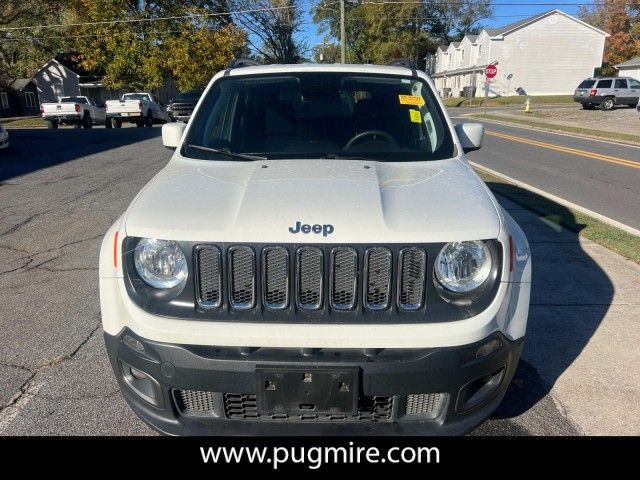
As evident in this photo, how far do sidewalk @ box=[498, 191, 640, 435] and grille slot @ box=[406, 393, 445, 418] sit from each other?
1091 mm

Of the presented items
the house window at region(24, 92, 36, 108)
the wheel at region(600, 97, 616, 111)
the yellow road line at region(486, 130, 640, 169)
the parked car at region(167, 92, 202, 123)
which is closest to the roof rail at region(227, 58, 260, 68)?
the yellow road line at region(486, 130, 640, 169)

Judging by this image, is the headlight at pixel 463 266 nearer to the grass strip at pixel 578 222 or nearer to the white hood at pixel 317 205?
the white hood at pixel 317 205

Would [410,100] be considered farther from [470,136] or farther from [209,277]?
[209,277]

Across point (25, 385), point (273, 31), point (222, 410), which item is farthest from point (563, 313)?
point (273, 31)

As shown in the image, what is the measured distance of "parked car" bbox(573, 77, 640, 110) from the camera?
36.5 meters

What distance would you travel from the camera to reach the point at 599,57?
2224 inches

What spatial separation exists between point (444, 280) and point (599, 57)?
63711 millimetres

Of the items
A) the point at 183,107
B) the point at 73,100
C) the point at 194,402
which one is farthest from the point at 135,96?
the point at 194,402

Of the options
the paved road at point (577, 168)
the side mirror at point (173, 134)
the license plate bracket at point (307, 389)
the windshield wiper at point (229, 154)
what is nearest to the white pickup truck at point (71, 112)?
the paved road at point (577, 168)

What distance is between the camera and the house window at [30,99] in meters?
53.6

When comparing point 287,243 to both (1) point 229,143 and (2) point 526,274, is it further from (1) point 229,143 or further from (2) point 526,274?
(1) point 229,143

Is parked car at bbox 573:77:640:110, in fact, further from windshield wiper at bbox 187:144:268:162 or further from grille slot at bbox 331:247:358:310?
grille slot at bbox 331:247:358:310

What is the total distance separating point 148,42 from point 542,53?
39.0m
